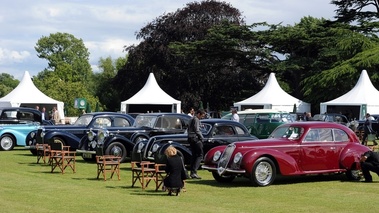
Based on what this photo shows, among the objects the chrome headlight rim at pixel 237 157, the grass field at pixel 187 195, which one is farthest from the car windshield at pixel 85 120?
the chrome headlight rim at pixel 237 157

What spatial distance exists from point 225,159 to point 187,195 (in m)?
2.27

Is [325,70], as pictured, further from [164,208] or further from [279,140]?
[164,208]

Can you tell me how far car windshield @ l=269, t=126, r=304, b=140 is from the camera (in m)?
17.3

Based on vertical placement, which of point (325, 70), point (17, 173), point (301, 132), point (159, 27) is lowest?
point (17, 173)

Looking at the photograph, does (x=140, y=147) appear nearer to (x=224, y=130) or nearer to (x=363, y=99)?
(x=224, y=130)

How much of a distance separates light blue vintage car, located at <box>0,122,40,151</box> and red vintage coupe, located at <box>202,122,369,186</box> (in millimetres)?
14453

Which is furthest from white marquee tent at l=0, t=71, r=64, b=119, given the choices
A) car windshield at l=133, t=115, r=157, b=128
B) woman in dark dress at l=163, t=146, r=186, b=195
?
woman in dark dress at l=163, t=146, r=186, b=195

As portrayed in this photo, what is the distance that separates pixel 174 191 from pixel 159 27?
187ft

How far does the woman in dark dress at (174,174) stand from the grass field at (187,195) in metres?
0.23

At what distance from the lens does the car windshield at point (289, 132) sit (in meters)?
17.3

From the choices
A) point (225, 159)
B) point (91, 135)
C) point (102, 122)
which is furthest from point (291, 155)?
point (102, 122)

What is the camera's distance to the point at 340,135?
58.7 feet

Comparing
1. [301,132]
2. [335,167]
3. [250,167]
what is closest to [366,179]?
[335,167]

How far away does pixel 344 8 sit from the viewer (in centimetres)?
6144
